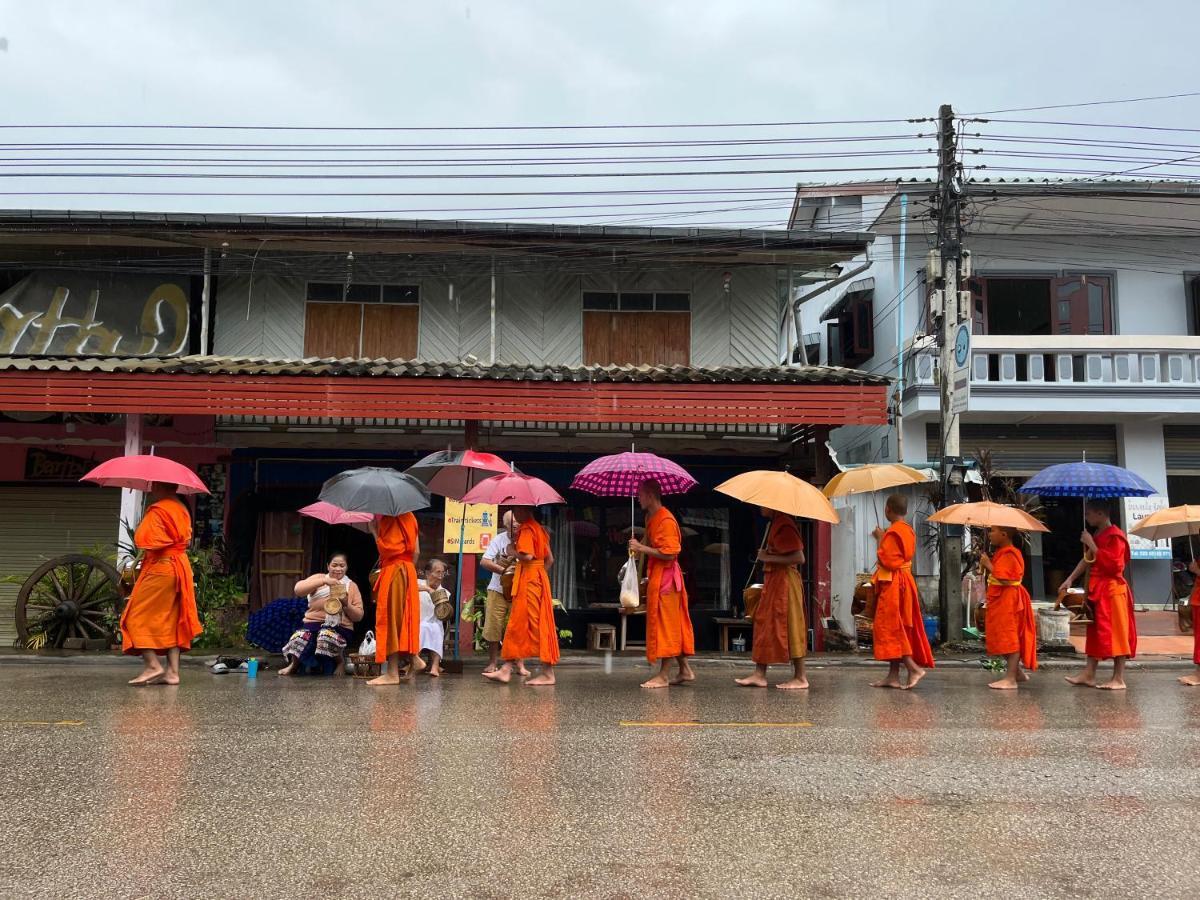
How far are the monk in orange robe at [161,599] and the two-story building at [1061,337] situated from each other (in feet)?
39.5

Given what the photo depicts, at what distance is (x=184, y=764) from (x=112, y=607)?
7466 millimetres

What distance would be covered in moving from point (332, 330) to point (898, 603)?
32.4ft

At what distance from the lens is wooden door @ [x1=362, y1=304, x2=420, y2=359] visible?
50.2ft

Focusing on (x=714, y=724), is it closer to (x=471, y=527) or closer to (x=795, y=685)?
(x=795, y=685)

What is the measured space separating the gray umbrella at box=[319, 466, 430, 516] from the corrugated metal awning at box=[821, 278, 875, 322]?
43.8 feet

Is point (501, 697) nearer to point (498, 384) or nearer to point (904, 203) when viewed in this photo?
point (498, 384)

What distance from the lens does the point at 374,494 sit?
8.60m

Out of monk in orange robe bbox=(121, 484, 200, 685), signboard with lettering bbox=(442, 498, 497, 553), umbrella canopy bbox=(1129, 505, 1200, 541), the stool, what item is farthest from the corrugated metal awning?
monk in orange robe bbox=(121, 484, 200, 685)

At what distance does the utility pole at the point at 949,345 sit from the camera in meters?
13.0

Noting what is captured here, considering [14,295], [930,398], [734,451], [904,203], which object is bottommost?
[734,451]

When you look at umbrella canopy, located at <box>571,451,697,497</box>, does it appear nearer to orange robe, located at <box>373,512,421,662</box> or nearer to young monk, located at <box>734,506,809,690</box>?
young monk, located at <box>734,506,809,690</box>

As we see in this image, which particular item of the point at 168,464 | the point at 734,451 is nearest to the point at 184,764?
the point at 168,464

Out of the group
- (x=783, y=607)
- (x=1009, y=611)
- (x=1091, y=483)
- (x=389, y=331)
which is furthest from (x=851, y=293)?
(x=783, y=607)

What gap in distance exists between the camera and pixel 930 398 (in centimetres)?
1725
